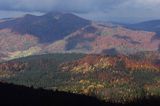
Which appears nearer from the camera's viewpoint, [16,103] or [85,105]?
[16,103]

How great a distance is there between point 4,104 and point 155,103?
4295 cm

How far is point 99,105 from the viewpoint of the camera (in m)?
153

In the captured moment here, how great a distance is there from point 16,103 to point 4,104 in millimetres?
3919

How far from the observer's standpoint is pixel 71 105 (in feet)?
479

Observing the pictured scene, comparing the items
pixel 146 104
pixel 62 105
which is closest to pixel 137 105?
pixel 146 104

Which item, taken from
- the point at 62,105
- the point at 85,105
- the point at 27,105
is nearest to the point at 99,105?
the point at 85,105

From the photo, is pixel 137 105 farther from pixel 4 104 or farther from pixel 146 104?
pixel 4 104

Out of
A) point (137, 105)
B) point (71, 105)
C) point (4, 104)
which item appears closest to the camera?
point (137, 105)

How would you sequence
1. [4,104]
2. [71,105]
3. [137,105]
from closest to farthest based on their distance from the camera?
[137,105] < [4,104] < [71,105]

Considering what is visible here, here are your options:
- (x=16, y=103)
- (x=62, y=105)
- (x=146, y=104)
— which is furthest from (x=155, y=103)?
(x=16, y=103)

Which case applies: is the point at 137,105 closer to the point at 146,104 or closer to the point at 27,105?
the point at 146,104

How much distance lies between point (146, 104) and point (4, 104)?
1600 inches

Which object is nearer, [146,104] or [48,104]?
[146,104]

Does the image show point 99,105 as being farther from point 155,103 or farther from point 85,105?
point 155,103
